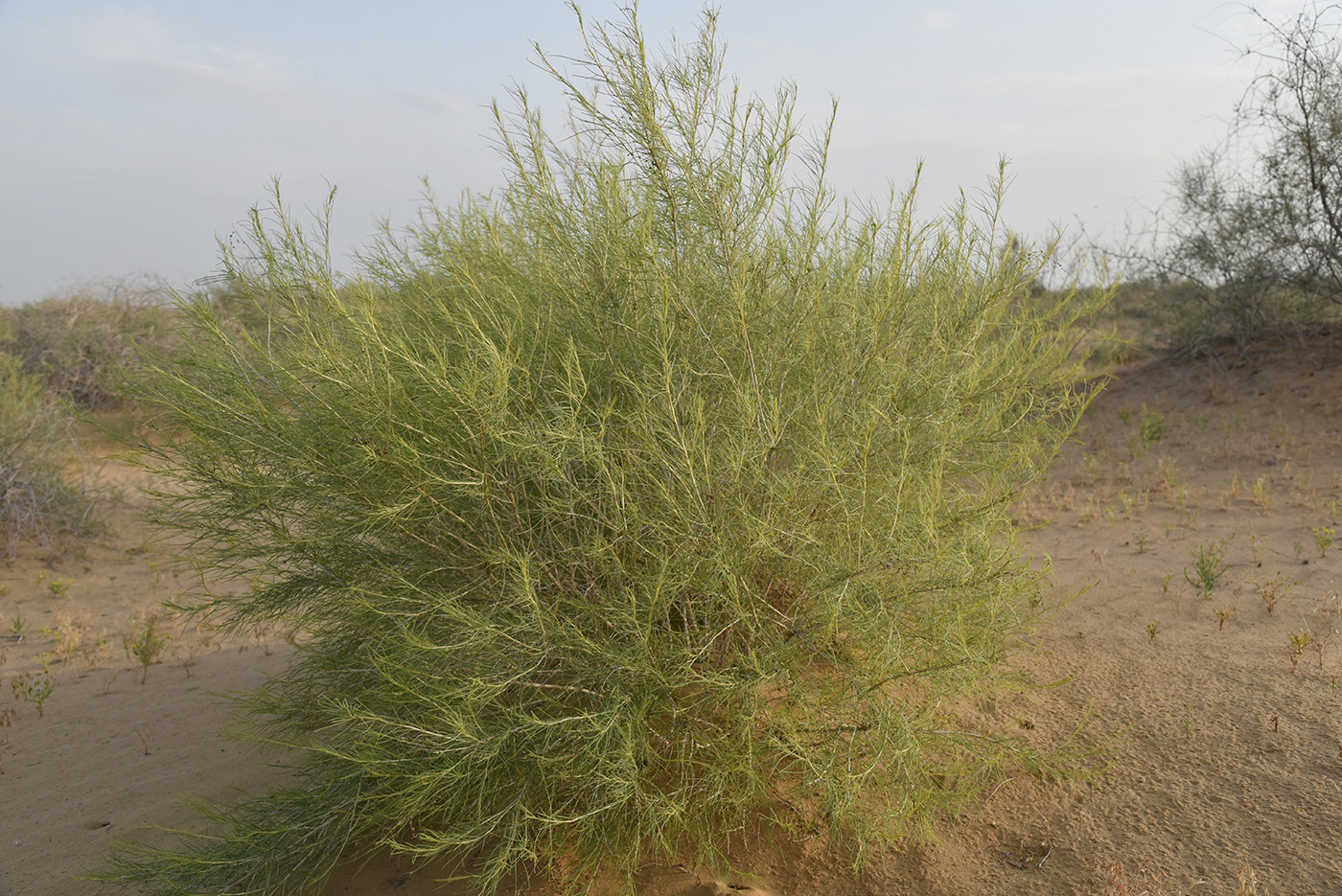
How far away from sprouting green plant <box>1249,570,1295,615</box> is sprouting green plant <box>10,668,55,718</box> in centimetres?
735

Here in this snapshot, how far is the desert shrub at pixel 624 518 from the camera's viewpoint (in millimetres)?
2510

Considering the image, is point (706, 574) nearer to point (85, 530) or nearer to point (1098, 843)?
point (1098, 843)

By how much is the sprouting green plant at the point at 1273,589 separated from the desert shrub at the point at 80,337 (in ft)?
38.1

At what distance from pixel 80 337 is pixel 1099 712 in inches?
523

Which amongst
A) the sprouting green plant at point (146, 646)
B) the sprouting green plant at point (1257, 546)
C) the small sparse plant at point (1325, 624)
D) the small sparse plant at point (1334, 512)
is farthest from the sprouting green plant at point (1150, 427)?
the sprouting green plant at point (146, 646)

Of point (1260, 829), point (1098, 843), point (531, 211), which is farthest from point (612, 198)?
point (1260, 829)

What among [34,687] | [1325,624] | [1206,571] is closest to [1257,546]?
[1206,571]

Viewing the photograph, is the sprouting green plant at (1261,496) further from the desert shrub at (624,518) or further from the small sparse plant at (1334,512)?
the desert shrub at (624,518)

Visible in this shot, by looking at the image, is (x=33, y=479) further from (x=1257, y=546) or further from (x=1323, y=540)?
(x=1323, y=540)

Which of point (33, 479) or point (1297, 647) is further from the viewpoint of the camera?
point (33, 479)

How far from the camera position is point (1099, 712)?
12.0ft

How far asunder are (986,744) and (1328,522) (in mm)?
4543

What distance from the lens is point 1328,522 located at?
5.94 m

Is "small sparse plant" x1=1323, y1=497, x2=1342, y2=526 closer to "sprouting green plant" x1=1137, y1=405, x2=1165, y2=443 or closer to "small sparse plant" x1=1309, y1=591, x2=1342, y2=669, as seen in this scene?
"small sparse plant" x1=1309, y1=591, x2=1342, y2=669
